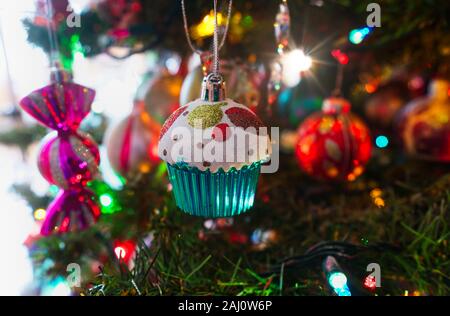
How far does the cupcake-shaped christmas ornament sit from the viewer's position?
1.74 ft

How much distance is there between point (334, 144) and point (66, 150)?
51 centimetres

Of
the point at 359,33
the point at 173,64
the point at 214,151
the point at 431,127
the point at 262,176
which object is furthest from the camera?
the point at 173,64

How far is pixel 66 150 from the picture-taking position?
0.65 meters

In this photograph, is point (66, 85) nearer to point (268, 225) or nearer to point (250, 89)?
point (250, 89)

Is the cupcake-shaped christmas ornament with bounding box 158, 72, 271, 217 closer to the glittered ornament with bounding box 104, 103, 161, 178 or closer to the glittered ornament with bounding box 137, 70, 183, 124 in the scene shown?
the glittered ornament with bounding box 104, 103, 161, 178

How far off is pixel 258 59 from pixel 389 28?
260 millimetres

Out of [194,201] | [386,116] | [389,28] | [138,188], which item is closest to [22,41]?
[138,188]

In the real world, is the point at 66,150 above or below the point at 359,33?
below

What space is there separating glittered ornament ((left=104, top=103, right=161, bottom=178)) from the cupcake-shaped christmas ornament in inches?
13.5

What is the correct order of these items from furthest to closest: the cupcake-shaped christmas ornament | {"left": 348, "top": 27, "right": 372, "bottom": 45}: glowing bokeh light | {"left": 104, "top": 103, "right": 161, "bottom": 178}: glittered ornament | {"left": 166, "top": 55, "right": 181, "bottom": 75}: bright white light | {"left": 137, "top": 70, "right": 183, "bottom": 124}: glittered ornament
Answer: {"left": 166, "top": 55, "right": 181, "bottom": 75}: bright white light
{"left": 137, "top": 70, "right": 183, "bottom": 124}: glittered ornament
{"left": 104, "top": 103, "right": 161, "bottom": 178}: glittered ornament
{"left": 348, "top": 27, "right": 372, "bottom": 45}: glowing bokeh light
the cupcake-shaped christmas ornament

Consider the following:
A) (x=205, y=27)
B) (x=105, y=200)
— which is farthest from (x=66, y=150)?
(x=205, y=27)

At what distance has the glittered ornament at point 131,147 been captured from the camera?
0.91 meters

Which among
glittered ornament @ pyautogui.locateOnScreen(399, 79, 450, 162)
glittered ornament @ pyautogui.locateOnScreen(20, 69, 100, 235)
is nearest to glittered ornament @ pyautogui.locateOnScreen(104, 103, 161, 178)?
glittered ornament @ pyautogui.locateOnScreen(20, 69, 100, 235)

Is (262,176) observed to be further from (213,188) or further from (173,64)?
(173,64)
